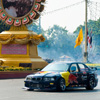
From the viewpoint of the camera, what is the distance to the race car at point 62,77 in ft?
59.4

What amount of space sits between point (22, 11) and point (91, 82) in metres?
20.4

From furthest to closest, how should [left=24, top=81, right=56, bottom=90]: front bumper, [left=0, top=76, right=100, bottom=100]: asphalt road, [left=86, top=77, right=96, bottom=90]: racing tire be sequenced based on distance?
[left=86, top=77, right=96, bottom=90]: racing tire < [left=24, top=81, right=56, bottom=90]: front bumper < [left=0, top=76, right=100, bottom=100]: asphalt road

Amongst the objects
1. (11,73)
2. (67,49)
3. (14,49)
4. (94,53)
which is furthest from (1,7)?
(67,49)

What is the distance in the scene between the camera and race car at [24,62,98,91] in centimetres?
1809

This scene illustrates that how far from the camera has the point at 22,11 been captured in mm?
39156

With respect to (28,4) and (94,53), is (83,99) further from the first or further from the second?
(94,53)

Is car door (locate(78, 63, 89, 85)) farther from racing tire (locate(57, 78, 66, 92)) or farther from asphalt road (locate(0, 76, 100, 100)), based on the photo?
asphalt road (locate(0, 76, 100, 100))

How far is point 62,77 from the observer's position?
18328mm

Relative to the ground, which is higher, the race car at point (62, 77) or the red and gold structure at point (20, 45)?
the red and gold structure at point (20, 45)

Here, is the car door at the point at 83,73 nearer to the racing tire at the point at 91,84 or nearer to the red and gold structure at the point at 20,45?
the racing tire at the point at 91,84

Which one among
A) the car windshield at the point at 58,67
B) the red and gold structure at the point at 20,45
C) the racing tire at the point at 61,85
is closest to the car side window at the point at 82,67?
the car windshield at the point at 58,67

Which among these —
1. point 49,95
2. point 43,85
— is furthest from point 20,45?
point 49,95

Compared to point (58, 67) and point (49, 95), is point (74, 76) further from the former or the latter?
point (49, 95)

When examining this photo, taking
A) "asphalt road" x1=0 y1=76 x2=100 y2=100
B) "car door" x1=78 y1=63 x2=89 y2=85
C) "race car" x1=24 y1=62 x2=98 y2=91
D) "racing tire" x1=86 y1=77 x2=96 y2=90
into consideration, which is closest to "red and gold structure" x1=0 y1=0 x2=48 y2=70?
"car door" x1=78 y1=63 x2=89 y2=85
